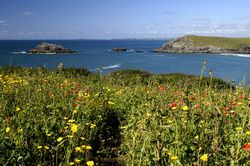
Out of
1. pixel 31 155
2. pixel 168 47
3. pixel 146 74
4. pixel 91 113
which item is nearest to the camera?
pixel 31 155

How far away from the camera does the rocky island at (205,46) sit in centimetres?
12800

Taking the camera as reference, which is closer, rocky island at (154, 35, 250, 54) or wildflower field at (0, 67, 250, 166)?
wildflower field at (0, 67, 250, 166)

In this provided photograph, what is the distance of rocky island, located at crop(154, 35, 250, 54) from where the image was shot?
128000mm

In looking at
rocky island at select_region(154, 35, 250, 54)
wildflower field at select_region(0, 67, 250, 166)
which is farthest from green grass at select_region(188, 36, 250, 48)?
wildflower field at select_region(0, 67, 250, 166)

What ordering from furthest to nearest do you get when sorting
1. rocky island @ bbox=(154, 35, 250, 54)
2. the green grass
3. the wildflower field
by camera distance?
the green grass
rocky island @ bbox=(154, 35, 250, 54)
the wildflower field

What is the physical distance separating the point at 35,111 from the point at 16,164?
195 cm

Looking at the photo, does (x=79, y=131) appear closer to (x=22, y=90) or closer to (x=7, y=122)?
(x=7, y=122)

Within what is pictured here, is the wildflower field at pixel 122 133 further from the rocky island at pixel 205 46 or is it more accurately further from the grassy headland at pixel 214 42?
the grassy headland at pixel 214 42

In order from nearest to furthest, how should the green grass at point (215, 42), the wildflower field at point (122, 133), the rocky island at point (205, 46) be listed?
the wildflower field at point (122, 133) < the rocky island at point (205, 46) < the green grass at point (215, 42)

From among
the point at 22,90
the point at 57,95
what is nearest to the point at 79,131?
the point at 57,95

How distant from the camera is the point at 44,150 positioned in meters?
4.86

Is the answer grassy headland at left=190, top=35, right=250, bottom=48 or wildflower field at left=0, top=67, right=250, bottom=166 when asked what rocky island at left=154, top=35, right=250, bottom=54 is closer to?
grassy headland at left=190, top=35, right=250, bottom=48

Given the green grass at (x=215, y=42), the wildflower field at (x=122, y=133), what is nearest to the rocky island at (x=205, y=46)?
the green grass at (x=215, y=42)

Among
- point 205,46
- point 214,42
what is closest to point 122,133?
point 205,46
